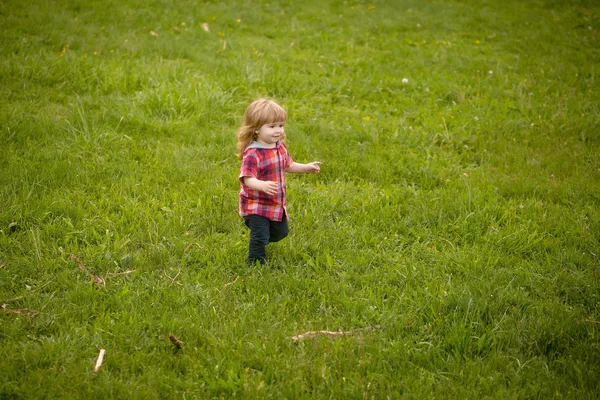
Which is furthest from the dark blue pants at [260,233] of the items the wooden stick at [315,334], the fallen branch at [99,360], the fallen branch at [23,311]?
the fallen branch at [23,311]

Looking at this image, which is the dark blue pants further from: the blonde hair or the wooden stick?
the wooden stick

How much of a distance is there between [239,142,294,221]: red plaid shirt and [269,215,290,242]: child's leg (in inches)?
4.1

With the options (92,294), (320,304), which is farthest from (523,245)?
(92,294)

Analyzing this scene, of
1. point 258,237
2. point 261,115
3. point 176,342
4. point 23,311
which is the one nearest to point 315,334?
point 176,342

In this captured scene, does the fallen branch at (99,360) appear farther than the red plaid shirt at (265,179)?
No

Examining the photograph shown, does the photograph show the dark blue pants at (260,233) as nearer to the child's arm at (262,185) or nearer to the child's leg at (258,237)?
the child's leg at (258,237)

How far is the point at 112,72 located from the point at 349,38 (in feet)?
16.3

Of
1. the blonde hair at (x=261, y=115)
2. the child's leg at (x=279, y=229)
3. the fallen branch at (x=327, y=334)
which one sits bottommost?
the fallen branch at (x=327, y=334)

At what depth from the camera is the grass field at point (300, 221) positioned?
3344 millimetres

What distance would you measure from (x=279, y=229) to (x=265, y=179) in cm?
46

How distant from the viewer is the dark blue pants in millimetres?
4320

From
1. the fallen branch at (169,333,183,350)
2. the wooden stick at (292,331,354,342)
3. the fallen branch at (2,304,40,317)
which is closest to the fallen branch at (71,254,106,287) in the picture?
the fallen branch at (2,304,40,317)

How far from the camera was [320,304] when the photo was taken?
3.97 metres

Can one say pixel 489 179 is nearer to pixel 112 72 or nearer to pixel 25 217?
pixel 25 217
